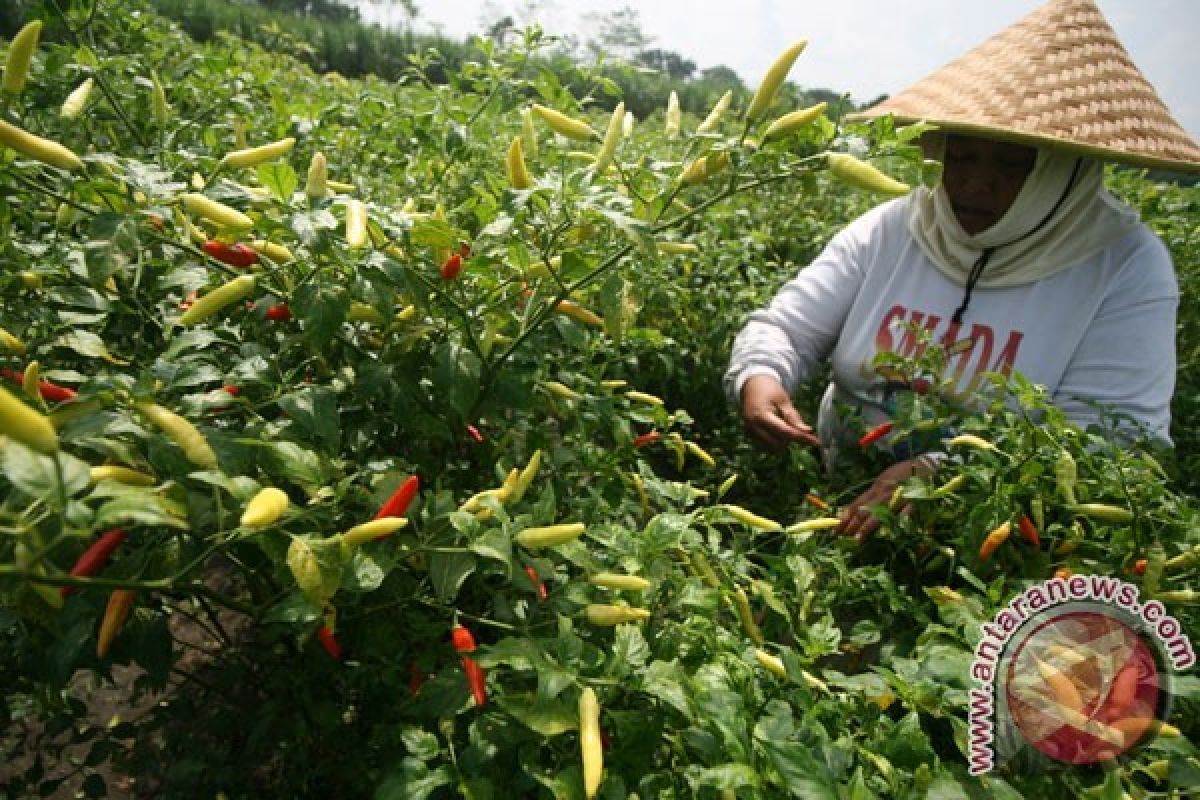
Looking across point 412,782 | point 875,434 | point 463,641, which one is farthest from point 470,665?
point 875,434

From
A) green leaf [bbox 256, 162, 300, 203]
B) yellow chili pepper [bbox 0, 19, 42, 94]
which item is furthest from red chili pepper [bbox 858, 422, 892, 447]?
yellow chili pepper [bbox 0, 19, 42, 94]

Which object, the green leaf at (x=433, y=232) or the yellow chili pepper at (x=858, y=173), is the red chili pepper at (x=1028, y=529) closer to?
the yellow chili pepper at (x=858, y=173)

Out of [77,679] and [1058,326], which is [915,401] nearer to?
[1058,326]

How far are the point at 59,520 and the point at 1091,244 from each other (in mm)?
2373

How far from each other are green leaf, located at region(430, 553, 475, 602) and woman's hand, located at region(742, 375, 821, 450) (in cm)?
134

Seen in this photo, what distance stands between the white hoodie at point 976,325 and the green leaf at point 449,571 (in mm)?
1208

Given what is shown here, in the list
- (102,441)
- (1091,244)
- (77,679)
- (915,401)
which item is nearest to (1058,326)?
(1091,244)

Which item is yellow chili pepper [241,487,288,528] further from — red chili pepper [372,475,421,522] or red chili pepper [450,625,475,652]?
red chili pepper [450,625,475,652]

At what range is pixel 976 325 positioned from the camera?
208 cm

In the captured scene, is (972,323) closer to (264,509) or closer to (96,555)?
(264,509)

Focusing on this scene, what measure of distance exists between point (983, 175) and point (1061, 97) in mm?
245

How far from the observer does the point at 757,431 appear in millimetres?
2066

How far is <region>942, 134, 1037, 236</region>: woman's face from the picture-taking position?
1.90m

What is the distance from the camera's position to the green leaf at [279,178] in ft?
2.87
